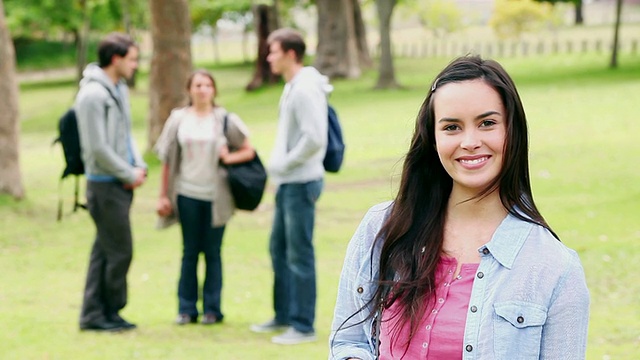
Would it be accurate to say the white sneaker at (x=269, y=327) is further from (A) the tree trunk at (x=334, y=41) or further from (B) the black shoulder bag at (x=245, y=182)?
(A) the tree trunk at (x=334, y=41)

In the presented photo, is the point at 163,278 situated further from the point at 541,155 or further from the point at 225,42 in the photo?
the point at 225,42

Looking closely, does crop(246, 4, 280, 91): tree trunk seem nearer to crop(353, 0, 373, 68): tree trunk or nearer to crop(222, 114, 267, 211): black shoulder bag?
crop(353, 0, 373, 68): tree trunk

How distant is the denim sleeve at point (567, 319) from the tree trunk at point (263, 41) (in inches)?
1508

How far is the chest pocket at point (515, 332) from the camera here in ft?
9.18

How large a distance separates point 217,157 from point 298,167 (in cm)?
82

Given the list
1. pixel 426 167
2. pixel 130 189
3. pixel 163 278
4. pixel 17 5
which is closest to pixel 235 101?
pixel 17 5

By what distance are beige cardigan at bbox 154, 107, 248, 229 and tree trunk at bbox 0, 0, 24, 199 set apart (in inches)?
298

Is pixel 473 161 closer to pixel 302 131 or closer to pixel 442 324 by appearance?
pixel 442 324

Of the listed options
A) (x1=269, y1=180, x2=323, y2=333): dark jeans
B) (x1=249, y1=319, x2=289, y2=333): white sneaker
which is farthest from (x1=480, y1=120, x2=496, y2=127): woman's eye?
(x1=249, y1=319, x2=289, y2=333): white sneaker

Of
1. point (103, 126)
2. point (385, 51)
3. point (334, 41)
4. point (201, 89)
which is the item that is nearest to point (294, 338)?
point (201, 89)

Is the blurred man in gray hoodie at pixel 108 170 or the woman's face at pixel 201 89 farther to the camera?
the woman's face at pixel 201 89

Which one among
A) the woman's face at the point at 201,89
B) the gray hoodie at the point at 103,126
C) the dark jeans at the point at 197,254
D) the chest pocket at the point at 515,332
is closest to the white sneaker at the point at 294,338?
the dark jeans at the point at 197,254

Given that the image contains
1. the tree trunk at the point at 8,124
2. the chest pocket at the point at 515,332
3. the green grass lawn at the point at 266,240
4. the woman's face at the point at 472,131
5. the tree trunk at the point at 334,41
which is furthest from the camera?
the tree trunk at the point at 334,41

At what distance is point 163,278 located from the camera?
37.1ft
